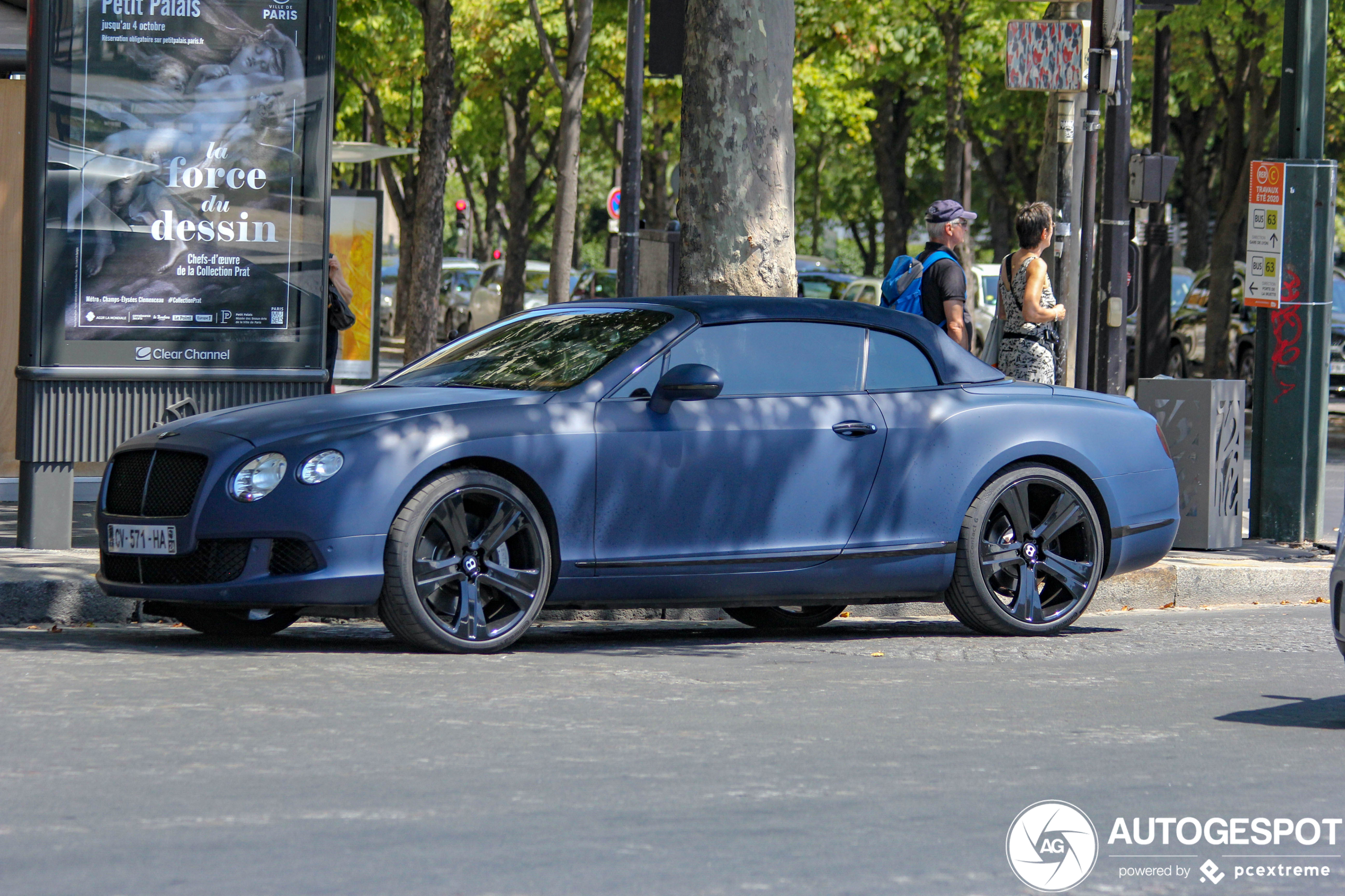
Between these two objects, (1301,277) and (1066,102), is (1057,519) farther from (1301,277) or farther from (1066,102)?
(1066,102)

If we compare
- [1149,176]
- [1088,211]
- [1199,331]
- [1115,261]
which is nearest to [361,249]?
[1088,211]

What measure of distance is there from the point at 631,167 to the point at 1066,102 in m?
6.47

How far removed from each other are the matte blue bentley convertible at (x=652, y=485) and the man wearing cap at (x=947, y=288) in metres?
1.45

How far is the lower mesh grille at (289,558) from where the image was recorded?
6.91m

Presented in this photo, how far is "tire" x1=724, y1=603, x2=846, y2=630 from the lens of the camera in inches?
347

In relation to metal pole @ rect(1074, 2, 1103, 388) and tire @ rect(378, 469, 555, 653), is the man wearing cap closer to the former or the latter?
metal pole @ rect(1074, 2, 1103, 388)

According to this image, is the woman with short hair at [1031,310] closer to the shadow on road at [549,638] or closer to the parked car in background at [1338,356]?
the shadow on road at [549,638]

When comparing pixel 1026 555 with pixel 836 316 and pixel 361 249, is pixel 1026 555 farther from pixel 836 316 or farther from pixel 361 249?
pixel 361 249

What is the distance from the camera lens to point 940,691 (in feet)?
21.9

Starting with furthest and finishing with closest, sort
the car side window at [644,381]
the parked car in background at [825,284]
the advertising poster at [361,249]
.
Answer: the parked car in background at [825,284]
the advertising poster at [361,249]
the car side window at [644,381]

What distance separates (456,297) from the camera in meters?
39.1

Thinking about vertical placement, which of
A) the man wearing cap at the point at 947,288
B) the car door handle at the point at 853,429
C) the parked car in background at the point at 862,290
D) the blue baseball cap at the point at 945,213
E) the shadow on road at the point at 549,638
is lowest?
the shadow on road at the point at 549,638

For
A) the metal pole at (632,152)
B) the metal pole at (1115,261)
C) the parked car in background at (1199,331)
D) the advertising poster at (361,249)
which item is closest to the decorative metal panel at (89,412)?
the metal pole at (1115,261)

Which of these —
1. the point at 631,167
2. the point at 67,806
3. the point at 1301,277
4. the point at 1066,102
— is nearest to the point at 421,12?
the point at 631,167
